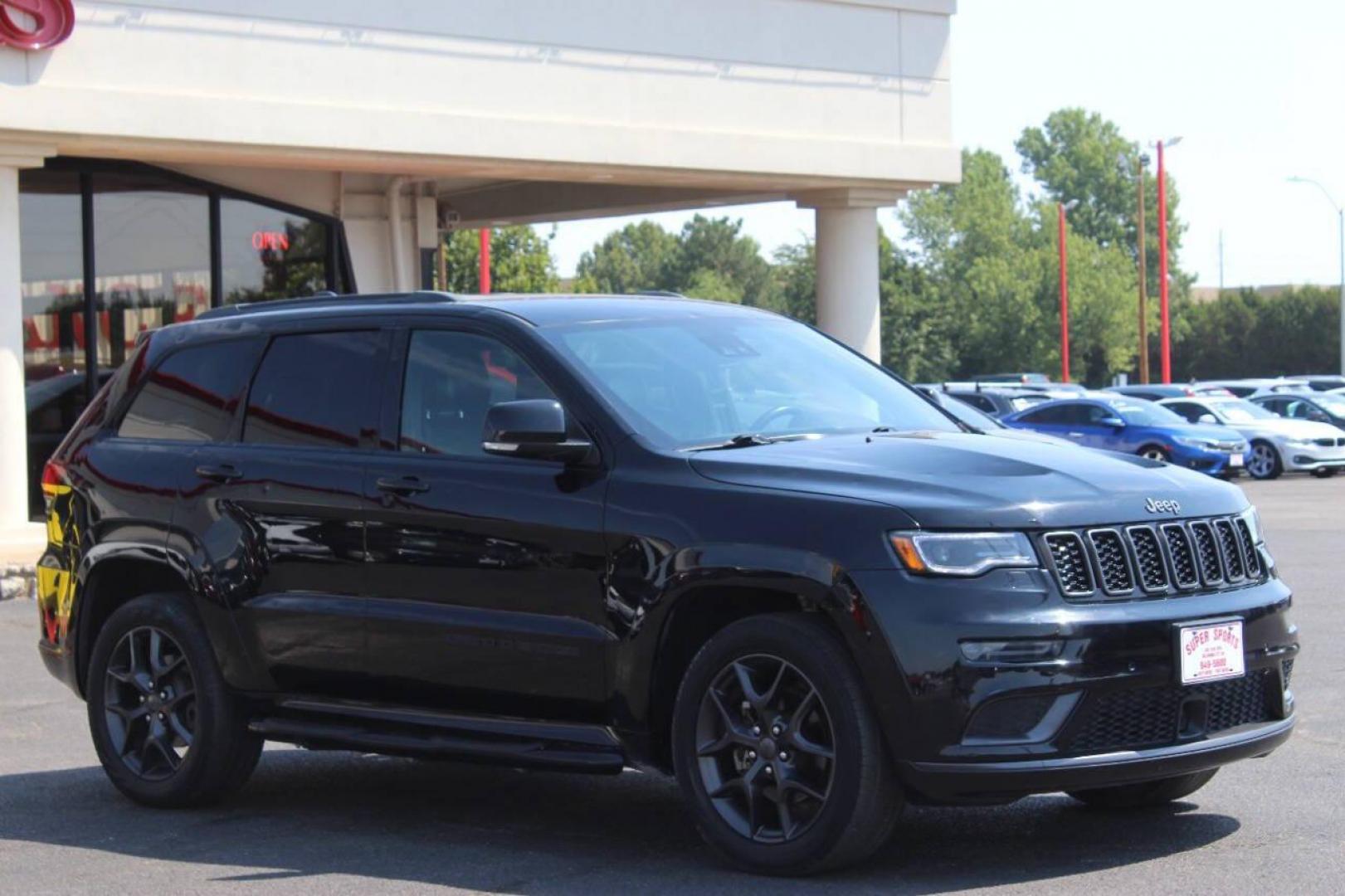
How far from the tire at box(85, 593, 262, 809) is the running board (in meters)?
0.16

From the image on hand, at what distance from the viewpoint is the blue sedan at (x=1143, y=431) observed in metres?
32.4

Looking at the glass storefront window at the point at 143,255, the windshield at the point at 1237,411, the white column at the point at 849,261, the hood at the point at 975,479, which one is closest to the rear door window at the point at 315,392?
the hood at the point at 975,479

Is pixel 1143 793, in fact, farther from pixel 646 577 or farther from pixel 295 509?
pixel 295 509

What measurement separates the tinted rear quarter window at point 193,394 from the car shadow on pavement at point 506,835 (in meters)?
1.45

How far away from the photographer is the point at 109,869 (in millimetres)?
6789

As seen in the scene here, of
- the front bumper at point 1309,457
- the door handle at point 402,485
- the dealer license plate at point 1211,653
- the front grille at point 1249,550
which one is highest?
the door handle at point 402,485

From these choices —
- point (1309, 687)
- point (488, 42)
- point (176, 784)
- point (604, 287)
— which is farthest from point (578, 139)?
point (604, 287)

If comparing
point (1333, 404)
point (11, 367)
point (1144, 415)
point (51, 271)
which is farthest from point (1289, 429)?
point (11, 367)

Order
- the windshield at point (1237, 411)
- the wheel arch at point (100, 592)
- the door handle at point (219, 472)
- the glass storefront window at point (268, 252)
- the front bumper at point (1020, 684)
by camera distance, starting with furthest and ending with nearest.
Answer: the windshield at point (1237, 411) < the glass storefront window at point (268, 252) < the wheel arch at point (100, 592) < the door handle at point (219, 472) < the front bumper at point (1020, 684)

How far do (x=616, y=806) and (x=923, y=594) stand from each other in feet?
7.39

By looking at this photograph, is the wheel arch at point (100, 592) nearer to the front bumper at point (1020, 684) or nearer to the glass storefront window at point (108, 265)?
the front bumper at point (1020, 684)

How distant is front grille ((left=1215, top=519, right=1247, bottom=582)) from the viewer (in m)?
6.38

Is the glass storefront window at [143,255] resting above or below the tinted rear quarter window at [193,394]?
above

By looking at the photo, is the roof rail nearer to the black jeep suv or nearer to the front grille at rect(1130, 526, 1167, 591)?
the black jeep suv
